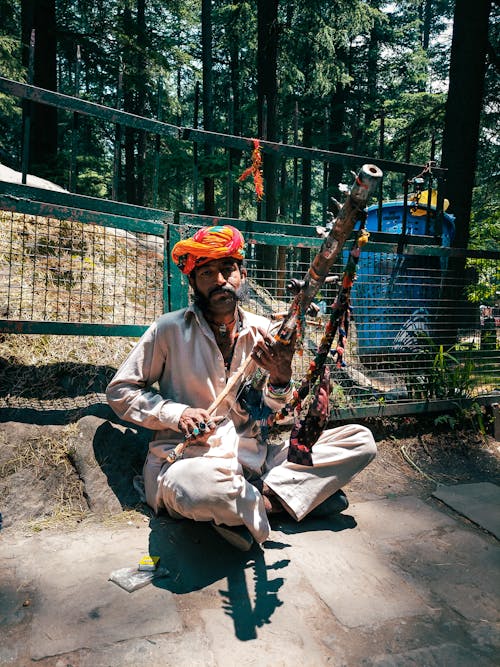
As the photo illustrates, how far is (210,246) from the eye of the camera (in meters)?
2.61

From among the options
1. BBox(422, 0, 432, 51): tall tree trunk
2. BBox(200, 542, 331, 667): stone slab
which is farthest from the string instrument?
BBox(422, 0, 432, 51): tall tree trunk

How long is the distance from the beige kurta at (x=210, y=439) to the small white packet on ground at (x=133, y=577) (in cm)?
29

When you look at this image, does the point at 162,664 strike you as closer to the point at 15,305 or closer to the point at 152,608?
the point at 152,608

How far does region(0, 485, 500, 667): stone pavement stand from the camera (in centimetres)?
189

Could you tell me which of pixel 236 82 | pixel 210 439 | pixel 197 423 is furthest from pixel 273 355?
pixel 236 82

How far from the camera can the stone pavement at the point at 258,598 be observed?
6.20 feet

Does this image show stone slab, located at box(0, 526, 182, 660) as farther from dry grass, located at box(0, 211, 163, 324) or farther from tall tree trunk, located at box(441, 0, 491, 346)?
tall tree trunk, located at box(441, 0, 491, 346)

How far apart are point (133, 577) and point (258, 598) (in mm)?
560

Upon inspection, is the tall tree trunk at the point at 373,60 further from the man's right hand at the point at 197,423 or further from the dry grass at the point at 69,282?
the man's right hand at the point at 197,423

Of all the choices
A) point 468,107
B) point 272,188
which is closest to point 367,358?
point 468,107

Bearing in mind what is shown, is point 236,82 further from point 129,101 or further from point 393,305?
point 393,305

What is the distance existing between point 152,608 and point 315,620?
2.19ft

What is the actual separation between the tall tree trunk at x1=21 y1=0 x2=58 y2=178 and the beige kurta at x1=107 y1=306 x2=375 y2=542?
8.53m

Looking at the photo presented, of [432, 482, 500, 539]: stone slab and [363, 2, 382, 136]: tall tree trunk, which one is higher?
[363, 2, 382, 136]: tall tree trunk
